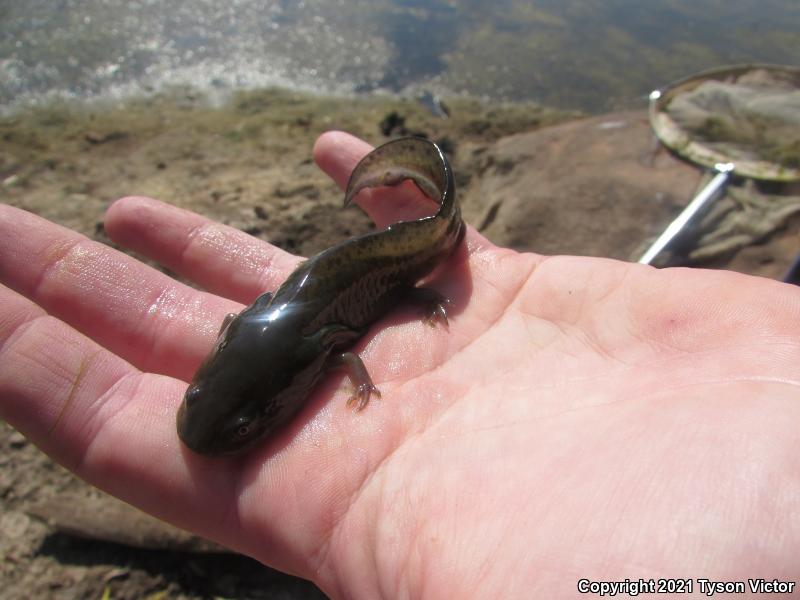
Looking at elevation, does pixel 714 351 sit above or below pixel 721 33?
above

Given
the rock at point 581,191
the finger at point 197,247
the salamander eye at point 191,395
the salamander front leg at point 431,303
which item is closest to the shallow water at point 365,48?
the rock at point 581,191

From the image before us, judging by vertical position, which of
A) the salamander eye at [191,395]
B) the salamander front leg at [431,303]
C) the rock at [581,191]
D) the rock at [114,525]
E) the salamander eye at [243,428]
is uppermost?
the salamander eye at [191,395]

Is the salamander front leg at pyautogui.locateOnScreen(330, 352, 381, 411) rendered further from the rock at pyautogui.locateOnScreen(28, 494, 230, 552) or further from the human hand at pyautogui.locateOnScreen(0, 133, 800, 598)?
the rock at pyautogui.locateOnScreen(28, 494, 230, 552)

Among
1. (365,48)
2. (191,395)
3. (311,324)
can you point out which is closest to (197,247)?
(311,324)

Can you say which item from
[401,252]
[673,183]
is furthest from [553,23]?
[401,252]

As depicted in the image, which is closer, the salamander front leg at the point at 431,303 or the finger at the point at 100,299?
the finger at the point at 100,299

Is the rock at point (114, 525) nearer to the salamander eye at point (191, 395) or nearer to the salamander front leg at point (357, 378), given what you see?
the salamander eye at point (191, 395)

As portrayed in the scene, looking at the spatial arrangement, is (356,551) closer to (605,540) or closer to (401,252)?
(605,540)
